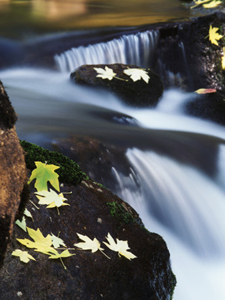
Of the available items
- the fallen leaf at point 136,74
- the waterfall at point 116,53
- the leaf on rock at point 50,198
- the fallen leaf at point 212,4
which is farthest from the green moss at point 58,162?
the fallen leaf at point 212,4

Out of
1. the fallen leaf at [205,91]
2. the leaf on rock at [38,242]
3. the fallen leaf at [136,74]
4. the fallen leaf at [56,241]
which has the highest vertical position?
the leaf on rock at [38,242]

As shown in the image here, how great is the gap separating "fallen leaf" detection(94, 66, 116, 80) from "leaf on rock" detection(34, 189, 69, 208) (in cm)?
316

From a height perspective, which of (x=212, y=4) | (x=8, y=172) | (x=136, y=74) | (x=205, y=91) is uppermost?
(x=8, y=172)

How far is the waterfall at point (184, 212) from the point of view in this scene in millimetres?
2969

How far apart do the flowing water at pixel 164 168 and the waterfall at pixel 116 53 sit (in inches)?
36.8

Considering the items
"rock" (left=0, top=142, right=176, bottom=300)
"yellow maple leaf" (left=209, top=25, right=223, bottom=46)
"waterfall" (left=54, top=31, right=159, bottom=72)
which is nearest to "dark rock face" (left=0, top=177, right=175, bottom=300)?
"rock" (left=0, top=142, right=176, bottom=300)

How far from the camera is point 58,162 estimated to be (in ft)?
8.03

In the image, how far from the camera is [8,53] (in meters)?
6.25

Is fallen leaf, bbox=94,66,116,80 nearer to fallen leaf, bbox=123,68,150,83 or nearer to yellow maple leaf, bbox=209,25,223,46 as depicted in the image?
fallen leaf, bbox=123,68,150,83

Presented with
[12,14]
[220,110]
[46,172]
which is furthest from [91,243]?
[12,14]

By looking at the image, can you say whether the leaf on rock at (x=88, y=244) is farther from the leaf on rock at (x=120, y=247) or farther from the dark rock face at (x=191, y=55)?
the dark rock face at (x=191, y=55)

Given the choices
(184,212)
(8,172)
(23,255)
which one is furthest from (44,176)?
(184,212)

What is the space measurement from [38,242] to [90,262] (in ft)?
0.83

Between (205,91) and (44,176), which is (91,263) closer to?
(44,176)
